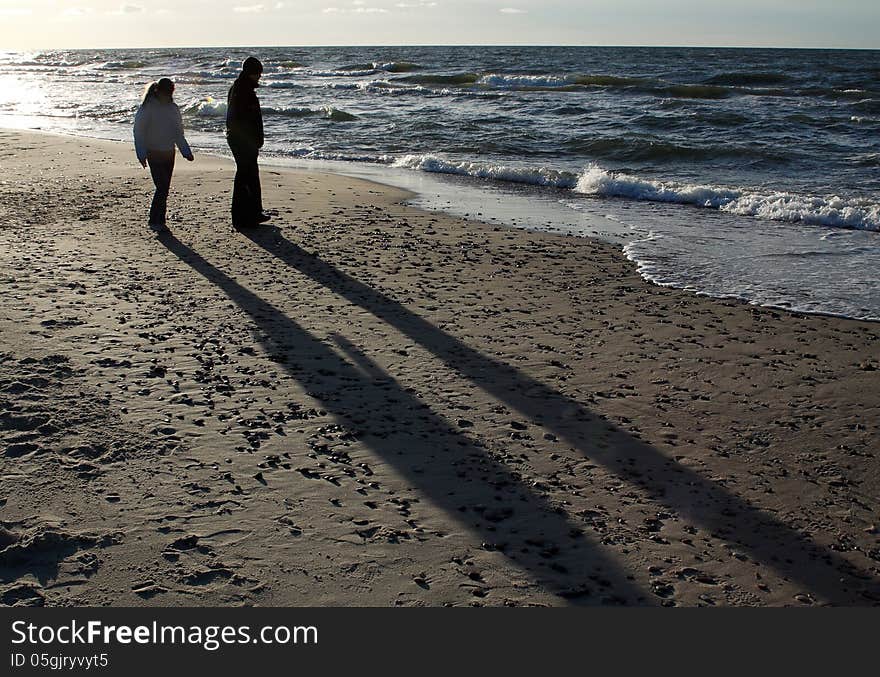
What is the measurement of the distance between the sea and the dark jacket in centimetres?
290

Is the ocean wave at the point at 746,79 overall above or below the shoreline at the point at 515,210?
above

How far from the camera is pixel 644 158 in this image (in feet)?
55.3

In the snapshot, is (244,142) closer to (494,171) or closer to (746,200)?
(494,171)

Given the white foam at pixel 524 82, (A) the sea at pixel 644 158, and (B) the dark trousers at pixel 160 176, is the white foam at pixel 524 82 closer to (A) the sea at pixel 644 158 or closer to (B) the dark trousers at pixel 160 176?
(A) the sea at pixel 644 158

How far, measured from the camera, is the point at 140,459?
13.5ft

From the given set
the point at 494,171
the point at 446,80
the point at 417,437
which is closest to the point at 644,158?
the point at 494,171

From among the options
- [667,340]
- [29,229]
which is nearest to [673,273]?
[667,340]

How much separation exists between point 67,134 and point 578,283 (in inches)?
661

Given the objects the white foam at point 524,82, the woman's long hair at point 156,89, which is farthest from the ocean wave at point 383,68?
the woman's long hair at point 156,89

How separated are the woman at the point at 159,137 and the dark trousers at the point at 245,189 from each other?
1.82ft

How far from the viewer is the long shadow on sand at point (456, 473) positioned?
3.37m

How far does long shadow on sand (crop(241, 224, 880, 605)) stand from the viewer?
345cm

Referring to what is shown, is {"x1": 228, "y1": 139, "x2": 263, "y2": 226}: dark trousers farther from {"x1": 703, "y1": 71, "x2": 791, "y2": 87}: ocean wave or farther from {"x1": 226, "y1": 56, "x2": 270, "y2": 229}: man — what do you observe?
{"x1": 703, "y1": 71, "x2": 791, "y2": 87}: ocean wave

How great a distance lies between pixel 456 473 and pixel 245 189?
237 inches
